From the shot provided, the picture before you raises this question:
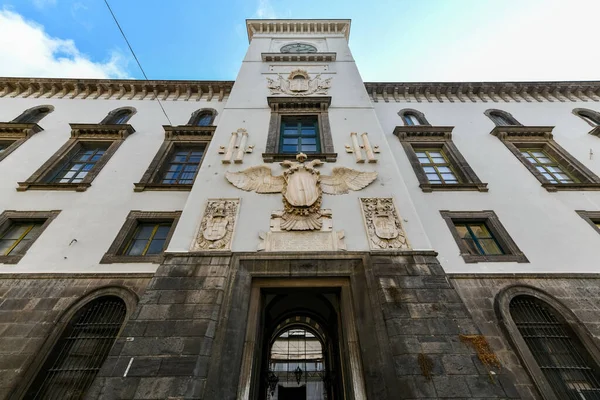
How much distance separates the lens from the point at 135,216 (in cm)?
890

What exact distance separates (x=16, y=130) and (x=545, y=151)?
24.2 m

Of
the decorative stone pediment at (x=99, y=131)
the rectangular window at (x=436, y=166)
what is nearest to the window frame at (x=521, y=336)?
the rectangular window at (x=436, y=166)

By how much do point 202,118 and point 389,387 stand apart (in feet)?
44.5

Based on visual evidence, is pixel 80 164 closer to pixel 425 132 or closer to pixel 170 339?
pixel 170 339

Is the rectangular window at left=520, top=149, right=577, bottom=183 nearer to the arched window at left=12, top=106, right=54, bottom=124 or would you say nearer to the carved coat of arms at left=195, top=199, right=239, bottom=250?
the carved coat of arms at left=195, top=199, right=239, bottom=250

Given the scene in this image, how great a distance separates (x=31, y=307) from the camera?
682cm

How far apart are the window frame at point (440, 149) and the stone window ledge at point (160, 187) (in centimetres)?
872

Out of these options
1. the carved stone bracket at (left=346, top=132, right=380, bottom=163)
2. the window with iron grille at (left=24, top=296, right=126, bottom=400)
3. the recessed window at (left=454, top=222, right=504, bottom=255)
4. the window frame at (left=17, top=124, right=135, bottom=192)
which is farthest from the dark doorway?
the carved stone bracket at (left=346, top=132, right=380, bottom=163)

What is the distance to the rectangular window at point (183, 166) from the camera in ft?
35.0

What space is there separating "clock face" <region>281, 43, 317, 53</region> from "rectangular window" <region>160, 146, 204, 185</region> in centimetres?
925

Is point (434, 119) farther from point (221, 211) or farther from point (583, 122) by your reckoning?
point (221, 211)

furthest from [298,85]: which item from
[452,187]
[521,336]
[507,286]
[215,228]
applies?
[521,336]

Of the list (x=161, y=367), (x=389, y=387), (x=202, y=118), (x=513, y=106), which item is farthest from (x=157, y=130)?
(x=513, y=106)

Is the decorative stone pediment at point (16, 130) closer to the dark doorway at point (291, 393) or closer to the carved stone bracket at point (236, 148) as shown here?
the carved stone bracket at point (236, 148)
